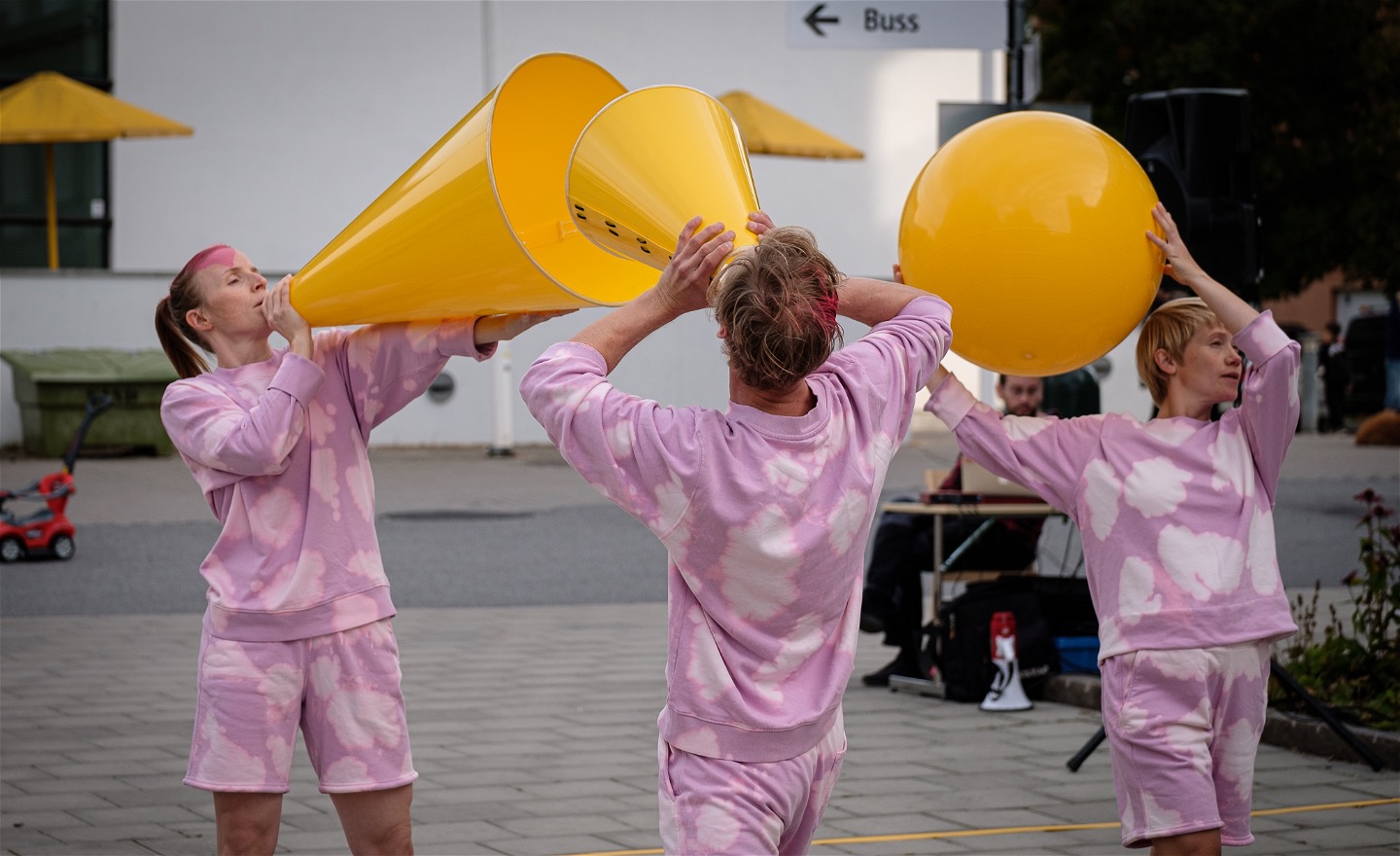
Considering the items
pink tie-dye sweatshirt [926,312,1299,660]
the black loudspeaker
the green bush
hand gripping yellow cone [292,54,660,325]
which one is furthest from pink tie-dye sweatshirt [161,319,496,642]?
the green bush

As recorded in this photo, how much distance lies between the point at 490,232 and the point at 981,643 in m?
4.91

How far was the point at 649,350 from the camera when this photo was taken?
21750 millimetres

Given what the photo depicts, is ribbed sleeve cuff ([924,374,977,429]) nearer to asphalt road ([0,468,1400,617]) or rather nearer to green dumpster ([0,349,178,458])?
asphalt road ([0,468,1400,617])

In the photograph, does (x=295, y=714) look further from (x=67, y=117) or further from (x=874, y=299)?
(x=67, y=117)

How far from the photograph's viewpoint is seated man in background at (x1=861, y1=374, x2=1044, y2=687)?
8.26m

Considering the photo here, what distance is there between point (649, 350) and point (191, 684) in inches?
556

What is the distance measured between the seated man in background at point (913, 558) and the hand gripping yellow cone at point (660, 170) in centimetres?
523

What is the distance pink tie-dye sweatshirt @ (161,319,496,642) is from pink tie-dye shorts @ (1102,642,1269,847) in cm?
164

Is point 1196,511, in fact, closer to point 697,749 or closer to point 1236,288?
point 697,749

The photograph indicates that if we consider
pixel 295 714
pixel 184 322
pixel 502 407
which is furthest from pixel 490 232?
pixel 502 407

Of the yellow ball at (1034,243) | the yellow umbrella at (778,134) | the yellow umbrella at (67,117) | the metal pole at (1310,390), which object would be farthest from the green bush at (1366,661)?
the metal pole at (1310,390)

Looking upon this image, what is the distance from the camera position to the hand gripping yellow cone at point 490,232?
3.29m

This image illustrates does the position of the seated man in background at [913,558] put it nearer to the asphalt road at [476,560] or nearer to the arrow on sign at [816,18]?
the arrow on sign at [816,18]

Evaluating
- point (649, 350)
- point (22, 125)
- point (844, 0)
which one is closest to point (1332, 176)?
point (649, 350)
